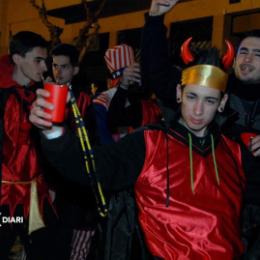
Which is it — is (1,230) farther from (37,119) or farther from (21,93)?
(37,119)

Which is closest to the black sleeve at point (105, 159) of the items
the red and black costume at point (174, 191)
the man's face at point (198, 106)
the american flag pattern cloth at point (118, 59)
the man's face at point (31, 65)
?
the red and black costume at point (174, 191)

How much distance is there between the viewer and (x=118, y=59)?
506 centimetres

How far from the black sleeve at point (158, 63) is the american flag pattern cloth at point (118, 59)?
4.92ft

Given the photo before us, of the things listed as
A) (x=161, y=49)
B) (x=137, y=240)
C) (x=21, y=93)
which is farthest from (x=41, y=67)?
(x=137, y=240)

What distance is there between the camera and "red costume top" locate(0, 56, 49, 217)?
3660 mm

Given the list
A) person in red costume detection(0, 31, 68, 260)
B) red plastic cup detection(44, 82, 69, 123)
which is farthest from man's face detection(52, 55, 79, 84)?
red plastic cup detection(44, 82, 69, 123)

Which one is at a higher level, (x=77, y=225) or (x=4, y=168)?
(x=4, y=168)

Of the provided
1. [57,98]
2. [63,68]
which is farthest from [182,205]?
[63,68]

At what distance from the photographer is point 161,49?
3.34 metres

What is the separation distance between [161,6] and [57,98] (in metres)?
1.31

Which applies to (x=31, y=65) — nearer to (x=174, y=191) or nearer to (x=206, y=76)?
(x=206, y=76)

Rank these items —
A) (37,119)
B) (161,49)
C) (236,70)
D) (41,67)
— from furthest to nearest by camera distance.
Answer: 1. (41,67)
2. (236,70)
3. (161,49)
4. (37,119)

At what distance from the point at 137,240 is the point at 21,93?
1.48 metres

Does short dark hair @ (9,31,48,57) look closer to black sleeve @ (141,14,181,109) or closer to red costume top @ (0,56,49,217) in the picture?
red costume top @ (0,56,49,217)
